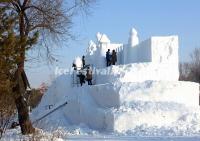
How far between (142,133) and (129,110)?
4212 mm

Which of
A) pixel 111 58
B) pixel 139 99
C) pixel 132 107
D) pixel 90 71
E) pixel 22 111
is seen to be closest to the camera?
pixel 22 111

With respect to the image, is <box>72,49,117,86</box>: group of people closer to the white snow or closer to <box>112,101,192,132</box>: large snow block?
the white snow

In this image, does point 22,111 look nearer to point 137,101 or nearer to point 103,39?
point 137,101

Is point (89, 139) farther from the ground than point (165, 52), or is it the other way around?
point (165, 52)

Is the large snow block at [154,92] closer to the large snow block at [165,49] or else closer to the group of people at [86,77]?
the large snow block at [165,49]

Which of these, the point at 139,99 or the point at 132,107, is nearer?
the point at 132,107

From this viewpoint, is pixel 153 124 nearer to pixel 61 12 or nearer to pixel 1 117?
pixel 61 12

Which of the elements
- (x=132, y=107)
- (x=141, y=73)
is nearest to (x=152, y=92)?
(x=132, y=107)

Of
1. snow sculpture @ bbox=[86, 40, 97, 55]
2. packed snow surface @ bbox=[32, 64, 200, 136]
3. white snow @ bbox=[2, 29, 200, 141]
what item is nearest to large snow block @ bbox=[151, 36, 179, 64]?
white snow @ bbox=[2, 29, 200, 141]

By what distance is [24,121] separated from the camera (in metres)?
20.4

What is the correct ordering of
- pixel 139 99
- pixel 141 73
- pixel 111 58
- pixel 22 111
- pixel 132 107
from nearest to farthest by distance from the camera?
pixel 22 111 < pixel 132 107 < pixel 139 99 < pixel 141 73 < pixel 111 58

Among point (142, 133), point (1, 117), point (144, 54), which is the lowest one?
point (142, 133)

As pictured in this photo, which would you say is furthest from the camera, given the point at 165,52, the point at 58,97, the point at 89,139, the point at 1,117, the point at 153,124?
the point at 58,97

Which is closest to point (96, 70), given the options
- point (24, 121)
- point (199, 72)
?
point (24, 121)
